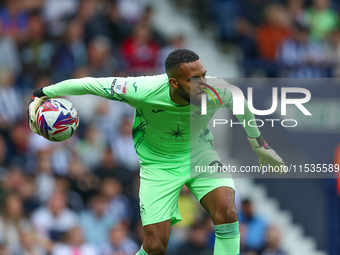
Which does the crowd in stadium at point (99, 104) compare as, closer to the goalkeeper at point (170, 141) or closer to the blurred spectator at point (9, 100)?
the blurred spectator at point (9, 100)

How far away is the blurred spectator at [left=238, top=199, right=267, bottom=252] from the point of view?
9.77 metres

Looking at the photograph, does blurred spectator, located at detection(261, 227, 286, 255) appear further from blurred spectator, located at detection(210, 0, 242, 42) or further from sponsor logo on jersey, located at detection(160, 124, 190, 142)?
blurred spectator, located at detection(210, 0, 242, 42)

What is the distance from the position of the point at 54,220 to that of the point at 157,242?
3.96m

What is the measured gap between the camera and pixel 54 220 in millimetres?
9484

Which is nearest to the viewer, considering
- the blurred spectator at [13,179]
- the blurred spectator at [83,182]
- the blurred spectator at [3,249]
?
the blurred spectator at [3,249]

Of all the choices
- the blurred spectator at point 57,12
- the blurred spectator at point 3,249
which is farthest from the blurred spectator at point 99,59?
the blurred spectator at point 3,249

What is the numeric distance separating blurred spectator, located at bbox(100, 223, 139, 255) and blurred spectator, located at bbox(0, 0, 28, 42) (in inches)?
185

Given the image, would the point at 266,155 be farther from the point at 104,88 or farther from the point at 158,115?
the point at 104,88

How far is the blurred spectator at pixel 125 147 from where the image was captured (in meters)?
10.6

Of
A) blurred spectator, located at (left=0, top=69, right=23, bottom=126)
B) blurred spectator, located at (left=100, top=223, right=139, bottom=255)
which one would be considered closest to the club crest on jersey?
blurred spectator, located at (left=100, top=223, right=139, bottom=255)

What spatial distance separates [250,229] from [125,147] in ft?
8.79

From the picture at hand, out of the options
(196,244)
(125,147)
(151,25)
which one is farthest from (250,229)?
(151,25)

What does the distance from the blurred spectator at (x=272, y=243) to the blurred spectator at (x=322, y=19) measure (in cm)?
523

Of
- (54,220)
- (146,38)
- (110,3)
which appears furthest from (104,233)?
(110,3)
